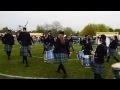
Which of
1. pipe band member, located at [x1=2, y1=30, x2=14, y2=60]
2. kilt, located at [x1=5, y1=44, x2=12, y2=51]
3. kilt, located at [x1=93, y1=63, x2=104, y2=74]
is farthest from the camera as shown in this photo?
kilt, located at [x1=5, y1=44, x2=12, y2=51]

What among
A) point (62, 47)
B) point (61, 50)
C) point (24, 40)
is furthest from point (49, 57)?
point (62, 47)

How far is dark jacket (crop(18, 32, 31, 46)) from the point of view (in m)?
14.6

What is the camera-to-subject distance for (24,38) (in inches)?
576

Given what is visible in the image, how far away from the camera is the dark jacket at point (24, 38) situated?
1456cm

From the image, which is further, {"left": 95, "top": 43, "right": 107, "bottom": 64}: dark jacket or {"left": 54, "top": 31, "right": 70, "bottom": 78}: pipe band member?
{"left": 54, "top": 31, "right": 70, "bottom": 78}: pipe band member

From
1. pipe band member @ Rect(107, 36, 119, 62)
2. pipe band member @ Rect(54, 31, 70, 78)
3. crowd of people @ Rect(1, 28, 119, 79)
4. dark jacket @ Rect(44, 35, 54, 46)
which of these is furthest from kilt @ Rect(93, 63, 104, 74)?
pipe band member @ Rect(107, 36, 119, 62)

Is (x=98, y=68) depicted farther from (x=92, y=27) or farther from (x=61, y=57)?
(x=92, y=27)

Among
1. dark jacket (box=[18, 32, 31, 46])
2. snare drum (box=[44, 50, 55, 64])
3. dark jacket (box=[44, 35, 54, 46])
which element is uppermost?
dark jacket (box=[18, 32, 31, 46])

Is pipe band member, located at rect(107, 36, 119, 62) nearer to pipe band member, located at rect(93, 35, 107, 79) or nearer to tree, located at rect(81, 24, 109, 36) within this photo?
tree, located at rect(81, 24, 109, 36)

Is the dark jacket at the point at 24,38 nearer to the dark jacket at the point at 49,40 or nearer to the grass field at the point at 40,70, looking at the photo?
the grass field at the point at 40,70

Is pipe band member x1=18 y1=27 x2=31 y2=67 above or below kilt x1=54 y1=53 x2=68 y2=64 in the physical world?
above

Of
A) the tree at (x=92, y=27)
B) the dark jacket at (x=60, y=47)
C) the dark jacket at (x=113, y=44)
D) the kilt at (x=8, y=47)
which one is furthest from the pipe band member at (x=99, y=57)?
the dark jacket at (x=113, y=44)
